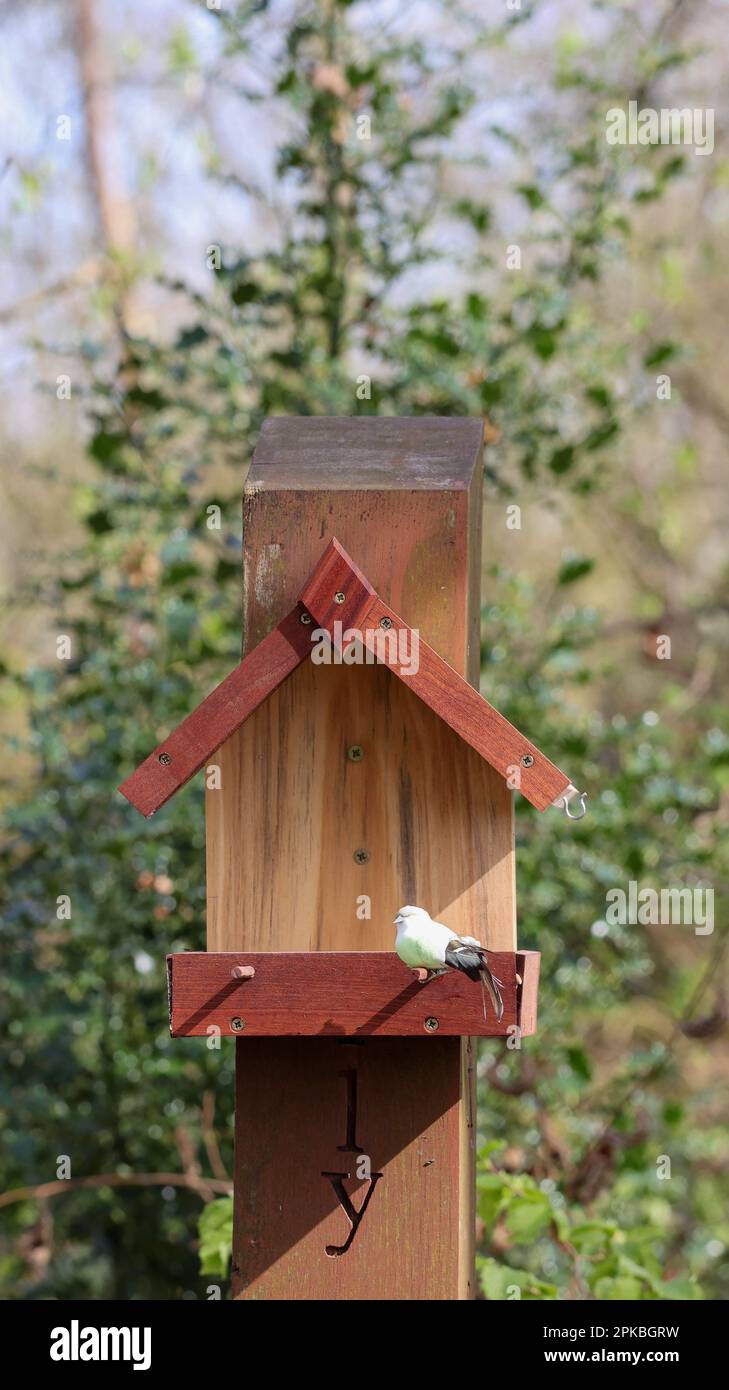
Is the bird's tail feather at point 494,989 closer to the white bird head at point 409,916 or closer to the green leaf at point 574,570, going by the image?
the white bird head at point 409,916

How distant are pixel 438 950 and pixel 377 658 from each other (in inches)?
16.2

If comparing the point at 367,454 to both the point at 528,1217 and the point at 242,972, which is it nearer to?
the point at 242,972

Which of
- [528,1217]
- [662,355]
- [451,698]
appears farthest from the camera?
[662,355]

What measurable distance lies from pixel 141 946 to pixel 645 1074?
4.60 ft

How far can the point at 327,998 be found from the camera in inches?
80.7

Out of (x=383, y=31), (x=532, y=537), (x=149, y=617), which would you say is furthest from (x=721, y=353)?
(x=149, y=617)

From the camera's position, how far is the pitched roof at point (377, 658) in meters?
2.09

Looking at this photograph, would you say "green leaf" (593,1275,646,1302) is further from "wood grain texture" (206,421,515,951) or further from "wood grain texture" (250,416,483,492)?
"wood grain texture" (250,416,483,492)

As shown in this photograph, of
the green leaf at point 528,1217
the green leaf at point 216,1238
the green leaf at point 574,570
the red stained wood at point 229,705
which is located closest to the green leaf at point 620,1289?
the green leaf at point 528,1217

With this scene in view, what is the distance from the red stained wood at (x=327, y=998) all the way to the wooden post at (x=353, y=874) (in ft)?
0.31

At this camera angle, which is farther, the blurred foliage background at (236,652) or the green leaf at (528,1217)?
the blurred foliage background at (236,652)

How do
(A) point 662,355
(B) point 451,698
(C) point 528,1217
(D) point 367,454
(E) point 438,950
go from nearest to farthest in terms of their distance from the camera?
1. (E) point 438,950
2. (B) point 451,698
3. (D) point 367,454
4. (C) point 528,1217
5. (A) point 662,355

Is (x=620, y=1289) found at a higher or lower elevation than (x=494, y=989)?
lower

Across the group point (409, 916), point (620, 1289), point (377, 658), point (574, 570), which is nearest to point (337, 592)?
point (377, 658)
